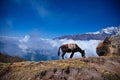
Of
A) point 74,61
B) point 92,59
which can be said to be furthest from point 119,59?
point 74,61

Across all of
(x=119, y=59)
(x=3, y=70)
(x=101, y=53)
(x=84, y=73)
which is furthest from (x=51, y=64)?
(x=101, y=53)

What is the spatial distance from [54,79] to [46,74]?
657mm

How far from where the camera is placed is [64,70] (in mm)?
16359

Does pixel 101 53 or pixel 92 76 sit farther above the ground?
pixel 101 53

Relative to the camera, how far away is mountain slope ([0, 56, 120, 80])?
631 inches

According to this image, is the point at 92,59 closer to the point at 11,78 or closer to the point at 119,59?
the point at 119,59

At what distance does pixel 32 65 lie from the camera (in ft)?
57.8

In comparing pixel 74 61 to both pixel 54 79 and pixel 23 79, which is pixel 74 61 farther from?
pixel 23 79

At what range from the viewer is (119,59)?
67.7 feet

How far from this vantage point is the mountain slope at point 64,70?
52.6 feet

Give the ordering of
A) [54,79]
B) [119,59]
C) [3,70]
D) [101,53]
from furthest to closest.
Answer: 1. [101,53]
2. [119,59]
3. [3,70]
4. [54,79]

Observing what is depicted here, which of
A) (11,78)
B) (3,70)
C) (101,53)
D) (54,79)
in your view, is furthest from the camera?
(101,53)

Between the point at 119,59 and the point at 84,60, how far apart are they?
12.2ft

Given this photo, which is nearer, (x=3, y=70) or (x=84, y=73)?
(x=84, y=73)
